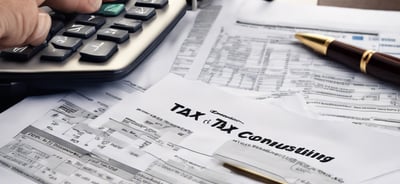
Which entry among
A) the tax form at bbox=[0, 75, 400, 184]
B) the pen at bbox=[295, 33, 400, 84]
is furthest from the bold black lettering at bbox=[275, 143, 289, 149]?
the pen at bbox=[295, 33, 400, 84]

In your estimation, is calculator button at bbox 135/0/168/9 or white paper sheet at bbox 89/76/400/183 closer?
white paper sheet at bbox 89/76/400/183

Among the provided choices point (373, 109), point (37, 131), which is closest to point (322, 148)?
point (373, 109)

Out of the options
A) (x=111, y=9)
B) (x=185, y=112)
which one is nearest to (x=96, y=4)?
(x=111, y=9)

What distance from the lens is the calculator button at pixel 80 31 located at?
0.45 meters

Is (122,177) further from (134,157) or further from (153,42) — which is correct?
(153,42)

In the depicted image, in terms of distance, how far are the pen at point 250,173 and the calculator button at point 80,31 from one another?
0.55 feet

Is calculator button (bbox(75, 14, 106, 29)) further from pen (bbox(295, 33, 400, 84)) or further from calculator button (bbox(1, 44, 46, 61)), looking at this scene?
pen (bbox(295, 33, 400, 84))

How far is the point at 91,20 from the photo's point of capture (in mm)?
472

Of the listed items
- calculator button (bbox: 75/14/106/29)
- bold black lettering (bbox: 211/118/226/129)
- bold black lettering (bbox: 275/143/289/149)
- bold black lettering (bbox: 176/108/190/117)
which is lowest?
bold black lettering (bbox: 275/143/289/149)

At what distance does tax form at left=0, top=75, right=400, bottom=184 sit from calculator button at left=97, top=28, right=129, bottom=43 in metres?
0.06

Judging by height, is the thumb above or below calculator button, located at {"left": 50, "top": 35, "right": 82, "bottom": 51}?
above

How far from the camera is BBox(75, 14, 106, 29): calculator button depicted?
0.47 m

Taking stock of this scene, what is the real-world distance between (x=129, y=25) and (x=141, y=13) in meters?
0.02

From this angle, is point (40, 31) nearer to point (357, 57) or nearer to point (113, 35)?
point (113, 35)
